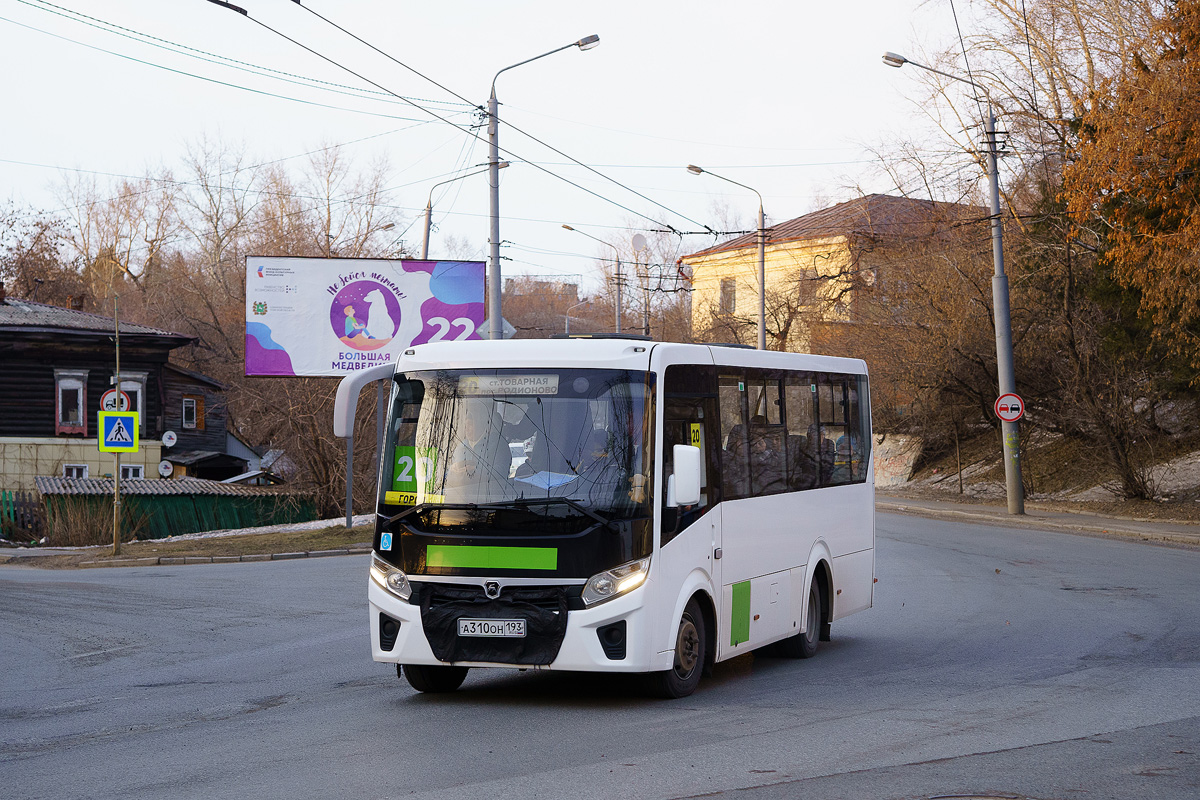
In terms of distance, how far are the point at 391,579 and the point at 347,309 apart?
22720mm

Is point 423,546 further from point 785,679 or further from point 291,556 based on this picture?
point 291,556

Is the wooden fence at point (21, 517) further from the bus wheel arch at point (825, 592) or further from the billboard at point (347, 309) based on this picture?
the bus wheel arch at point (825, 592)

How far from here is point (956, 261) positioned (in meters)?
33.4

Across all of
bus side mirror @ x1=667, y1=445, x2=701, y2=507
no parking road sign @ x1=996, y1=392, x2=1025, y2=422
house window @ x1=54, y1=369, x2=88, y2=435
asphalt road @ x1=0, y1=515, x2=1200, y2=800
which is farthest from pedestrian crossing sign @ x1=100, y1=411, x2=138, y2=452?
house window @ x1=54, y1=369, x2=88, y2=435

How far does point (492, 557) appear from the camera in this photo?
26.6 ft

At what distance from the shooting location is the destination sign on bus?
843cm

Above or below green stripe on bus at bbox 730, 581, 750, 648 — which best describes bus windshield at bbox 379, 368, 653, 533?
above

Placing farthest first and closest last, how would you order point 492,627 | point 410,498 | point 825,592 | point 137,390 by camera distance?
point 137,390 < point 825,592 < point 410,498 < point 492,627

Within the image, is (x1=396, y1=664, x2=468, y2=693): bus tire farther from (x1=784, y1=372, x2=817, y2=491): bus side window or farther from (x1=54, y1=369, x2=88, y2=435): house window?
(x1=54, y1=369, x2=88, y2=435): house window

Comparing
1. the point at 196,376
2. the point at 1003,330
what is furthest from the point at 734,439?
the point at 196,376

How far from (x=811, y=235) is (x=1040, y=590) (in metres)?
38.7

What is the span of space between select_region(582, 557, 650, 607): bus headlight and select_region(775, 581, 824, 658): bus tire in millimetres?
2997

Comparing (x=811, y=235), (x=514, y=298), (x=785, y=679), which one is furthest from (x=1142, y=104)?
(x=514, y=298)

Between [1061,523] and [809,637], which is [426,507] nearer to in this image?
[809,637]
